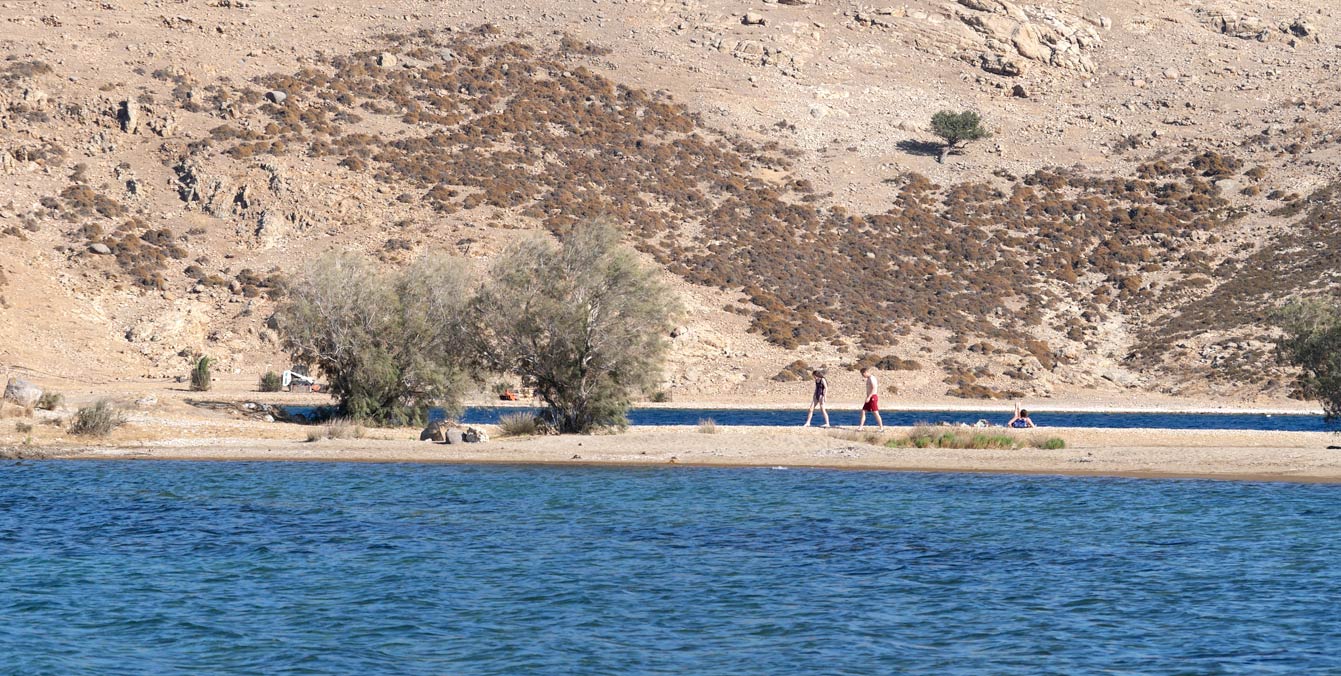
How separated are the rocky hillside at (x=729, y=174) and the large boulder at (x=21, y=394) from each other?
13701 millimetres

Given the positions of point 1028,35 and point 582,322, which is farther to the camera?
point 1028,35

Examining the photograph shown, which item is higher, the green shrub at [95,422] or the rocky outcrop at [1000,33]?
the rocky outcrop at [1000,33]

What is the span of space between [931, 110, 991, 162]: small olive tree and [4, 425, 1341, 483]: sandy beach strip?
51310mm

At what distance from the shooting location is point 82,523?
23688 mm

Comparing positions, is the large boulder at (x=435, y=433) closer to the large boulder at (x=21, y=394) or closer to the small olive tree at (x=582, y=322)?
the small olive tree at (x=582, y=322)

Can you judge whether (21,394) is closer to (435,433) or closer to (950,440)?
(435,433)

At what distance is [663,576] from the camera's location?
1927cm

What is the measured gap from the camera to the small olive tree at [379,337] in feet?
125

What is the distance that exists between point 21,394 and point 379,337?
11096 mm

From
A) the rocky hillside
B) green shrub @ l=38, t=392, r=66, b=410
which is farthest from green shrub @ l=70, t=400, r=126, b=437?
the rocky hillside

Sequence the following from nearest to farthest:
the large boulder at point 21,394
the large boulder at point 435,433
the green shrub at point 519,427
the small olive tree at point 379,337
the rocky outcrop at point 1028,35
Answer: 1. the large boulder at point 435,433
2. the green shrub at point 519,427
3. the small olive tree at point 379,337
4. the large boulder at point 21,394
5. the rocky outcrop at point 1028,35

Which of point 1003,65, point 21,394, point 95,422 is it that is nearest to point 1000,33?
point 1003,65

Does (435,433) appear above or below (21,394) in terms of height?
below

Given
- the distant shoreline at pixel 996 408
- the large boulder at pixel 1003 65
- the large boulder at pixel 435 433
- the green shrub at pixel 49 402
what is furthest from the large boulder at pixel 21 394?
the large boulder at pixel 1003 65
